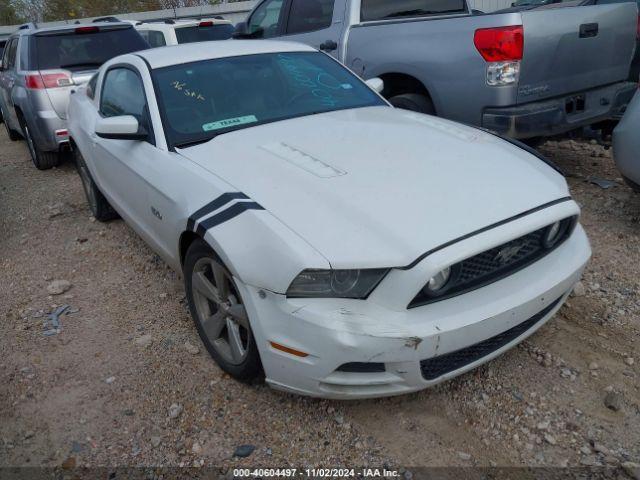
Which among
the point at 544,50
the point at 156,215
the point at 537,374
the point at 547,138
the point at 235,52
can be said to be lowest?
the point at 537,374

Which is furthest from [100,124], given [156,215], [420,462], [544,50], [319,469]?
[544,50]

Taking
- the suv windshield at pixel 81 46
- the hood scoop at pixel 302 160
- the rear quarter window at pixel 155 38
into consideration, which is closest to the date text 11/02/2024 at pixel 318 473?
the hood scoop at pixel 302 160

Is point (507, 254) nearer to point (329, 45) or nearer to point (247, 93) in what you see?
point (247, 93)

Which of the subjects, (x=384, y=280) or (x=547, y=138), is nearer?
(x=384, y=280)

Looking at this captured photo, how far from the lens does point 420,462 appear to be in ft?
7.20

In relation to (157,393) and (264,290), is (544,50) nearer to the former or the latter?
(264,290)

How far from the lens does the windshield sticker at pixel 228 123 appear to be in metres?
3.12

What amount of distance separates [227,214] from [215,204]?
126 millimetres

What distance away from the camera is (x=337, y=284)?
6.79ft

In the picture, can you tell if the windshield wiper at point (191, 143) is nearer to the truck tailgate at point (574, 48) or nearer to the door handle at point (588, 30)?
the truck tailgate at point (574, 48)

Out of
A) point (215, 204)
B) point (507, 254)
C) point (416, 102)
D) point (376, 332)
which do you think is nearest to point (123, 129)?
point (215, 204)

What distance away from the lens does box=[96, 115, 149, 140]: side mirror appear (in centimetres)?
307

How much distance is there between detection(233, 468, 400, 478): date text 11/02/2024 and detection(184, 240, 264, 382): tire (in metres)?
0.45

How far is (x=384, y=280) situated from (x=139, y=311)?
6.50 ft
